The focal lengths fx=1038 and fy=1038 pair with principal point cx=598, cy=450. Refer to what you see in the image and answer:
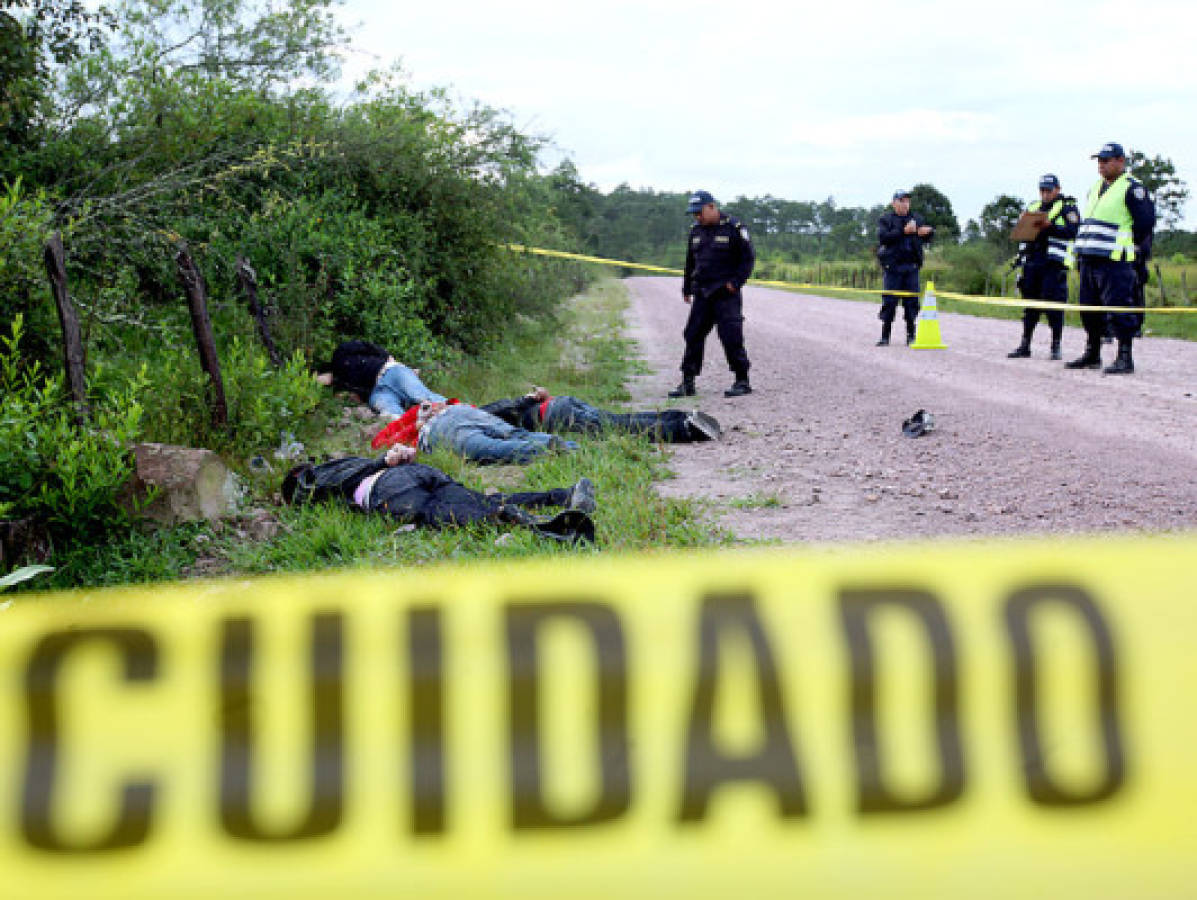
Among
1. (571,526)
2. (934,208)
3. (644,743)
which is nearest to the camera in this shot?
(644,743)

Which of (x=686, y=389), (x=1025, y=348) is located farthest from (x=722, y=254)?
(x=1025, y=348)

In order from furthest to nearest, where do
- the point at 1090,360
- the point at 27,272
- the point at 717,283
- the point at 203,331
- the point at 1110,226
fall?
1. the point at 1090,360
2. the point at 1110,226
3. the point at 717,283
4. the point at 203,331
5. the point at 27,272

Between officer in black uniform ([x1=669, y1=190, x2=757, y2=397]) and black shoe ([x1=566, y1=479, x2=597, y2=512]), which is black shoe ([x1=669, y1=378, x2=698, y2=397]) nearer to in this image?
officer in black uniform ([x1=669, y1=190, x2=757, y2=397])

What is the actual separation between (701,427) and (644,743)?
5.61 meters

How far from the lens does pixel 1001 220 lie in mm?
42719

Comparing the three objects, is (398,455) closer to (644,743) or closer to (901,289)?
(644,743)

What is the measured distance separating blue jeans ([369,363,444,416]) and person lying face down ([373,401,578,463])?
31.1 inches

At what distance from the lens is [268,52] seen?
11.0 meters

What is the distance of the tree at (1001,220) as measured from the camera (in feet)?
136

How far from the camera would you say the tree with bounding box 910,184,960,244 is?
65.0 metres

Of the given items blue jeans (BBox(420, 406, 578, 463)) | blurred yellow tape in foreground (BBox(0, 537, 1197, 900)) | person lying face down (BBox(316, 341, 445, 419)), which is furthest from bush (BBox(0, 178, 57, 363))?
blurred yellow tape in foreground (BBox(0, 537, 1197, 900))

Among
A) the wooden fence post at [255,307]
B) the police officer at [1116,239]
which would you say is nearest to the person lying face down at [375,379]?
the wooden fence post at [255,307]

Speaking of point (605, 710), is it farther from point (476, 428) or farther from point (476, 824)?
point (476, 428)

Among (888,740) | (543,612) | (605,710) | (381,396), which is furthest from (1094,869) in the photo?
(381,396)
